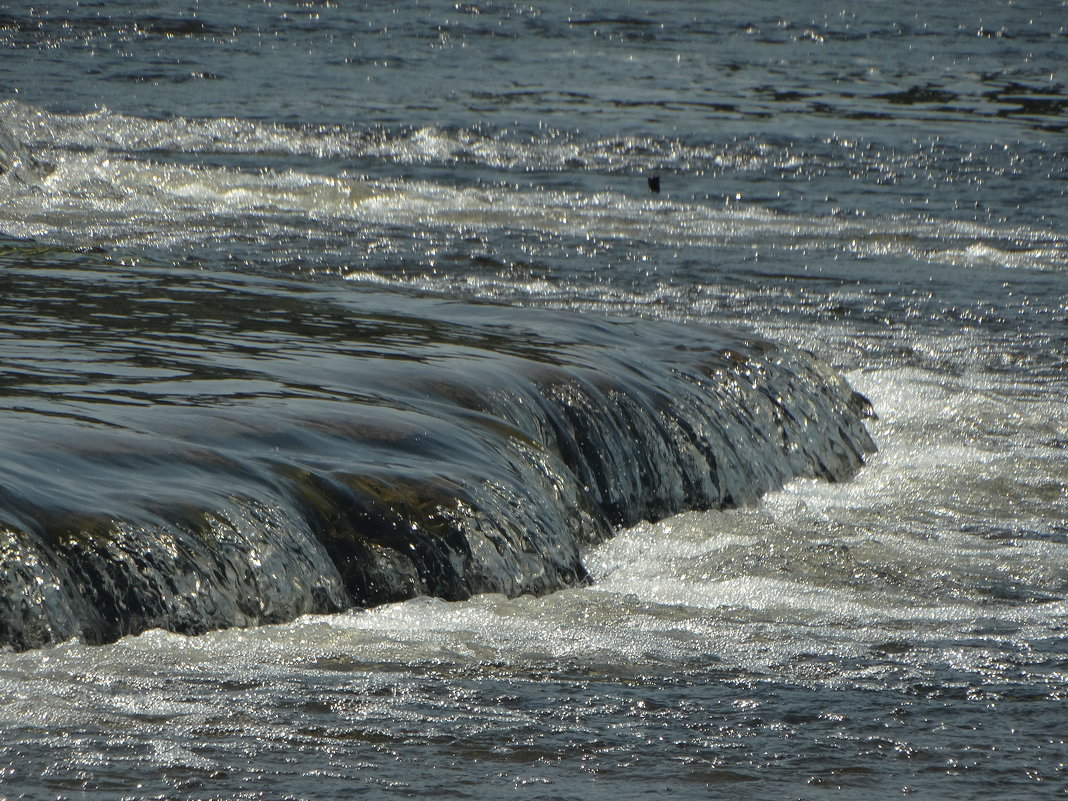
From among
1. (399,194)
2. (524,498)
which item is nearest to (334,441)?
(524,498)

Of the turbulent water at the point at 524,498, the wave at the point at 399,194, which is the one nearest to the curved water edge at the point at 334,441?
the turbulent water at the point at 524,498

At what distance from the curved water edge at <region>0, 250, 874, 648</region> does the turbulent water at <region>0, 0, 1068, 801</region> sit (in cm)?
2

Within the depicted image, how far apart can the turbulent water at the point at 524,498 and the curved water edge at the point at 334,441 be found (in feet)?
0.06

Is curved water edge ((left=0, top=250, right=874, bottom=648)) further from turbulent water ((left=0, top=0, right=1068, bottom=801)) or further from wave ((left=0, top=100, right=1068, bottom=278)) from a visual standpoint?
wave ((left=0, top=100, right=1068, bottom=278))

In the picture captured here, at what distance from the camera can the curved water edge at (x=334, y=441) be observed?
189 inches

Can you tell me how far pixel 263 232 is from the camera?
14.2 m

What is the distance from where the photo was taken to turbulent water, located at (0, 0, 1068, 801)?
412cm

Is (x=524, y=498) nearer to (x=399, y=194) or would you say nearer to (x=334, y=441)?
(x=334, y=441)

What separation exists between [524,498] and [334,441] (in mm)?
723

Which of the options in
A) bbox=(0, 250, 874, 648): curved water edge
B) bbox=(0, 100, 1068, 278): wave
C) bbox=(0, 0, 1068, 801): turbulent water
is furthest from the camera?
bbox=(0, 100, 1068, 278): wave

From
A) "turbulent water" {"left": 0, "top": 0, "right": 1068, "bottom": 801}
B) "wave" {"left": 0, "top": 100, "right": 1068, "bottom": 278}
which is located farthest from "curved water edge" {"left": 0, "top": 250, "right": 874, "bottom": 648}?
"wave" {"left": 0, "top": 100, "right": 1068, "bottom": 278}

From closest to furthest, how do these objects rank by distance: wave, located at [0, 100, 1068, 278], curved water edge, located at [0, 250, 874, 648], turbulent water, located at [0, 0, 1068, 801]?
1. turbulent water, located at [0, 0, 1068, 801]
2. curved water edge, located at [0, 250, 874, 648]
3. wave, located at [0, 100, 1068, 278]

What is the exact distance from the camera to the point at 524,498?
5969mm

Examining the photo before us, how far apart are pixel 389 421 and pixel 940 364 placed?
18.8 feet
